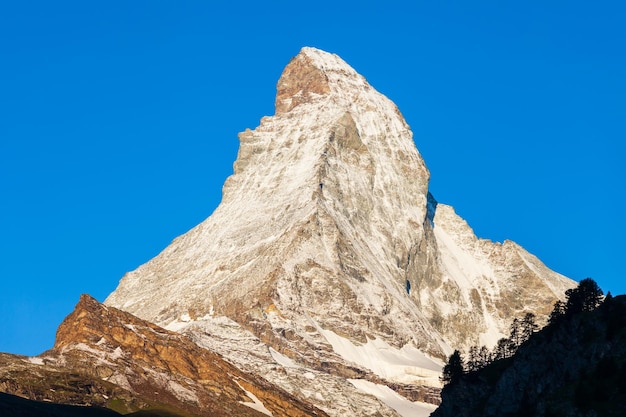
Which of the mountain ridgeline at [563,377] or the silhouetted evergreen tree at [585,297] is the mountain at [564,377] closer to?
the mountain ridgeline at [563,377]

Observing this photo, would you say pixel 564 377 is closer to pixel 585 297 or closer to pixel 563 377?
pixel 563 377

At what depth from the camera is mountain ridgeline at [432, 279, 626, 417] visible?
13450 centimetres

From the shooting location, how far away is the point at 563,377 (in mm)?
147750

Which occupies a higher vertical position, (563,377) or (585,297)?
(585,297)

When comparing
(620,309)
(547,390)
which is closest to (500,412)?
(547,390)

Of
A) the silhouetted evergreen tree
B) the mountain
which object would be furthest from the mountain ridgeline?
the silhouetted evergreen tree

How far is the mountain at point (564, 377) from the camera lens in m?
134

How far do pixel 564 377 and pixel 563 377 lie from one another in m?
0.26

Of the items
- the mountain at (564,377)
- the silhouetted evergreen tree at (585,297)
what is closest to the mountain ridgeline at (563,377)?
the mountain at (564,377)

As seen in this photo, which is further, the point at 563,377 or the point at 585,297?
the point at 585,297

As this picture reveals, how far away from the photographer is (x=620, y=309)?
147750mm

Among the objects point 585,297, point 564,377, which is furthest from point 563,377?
point 585,297

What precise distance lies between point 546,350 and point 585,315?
6.80 metres

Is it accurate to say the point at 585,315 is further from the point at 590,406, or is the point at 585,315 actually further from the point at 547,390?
the point at 590,406
